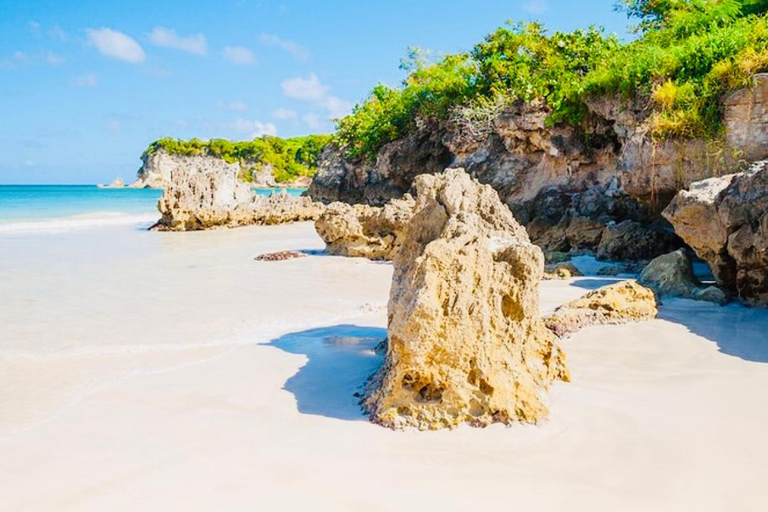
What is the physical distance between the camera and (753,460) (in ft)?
10.8

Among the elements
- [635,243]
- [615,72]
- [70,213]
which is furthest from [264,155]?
[635,243]

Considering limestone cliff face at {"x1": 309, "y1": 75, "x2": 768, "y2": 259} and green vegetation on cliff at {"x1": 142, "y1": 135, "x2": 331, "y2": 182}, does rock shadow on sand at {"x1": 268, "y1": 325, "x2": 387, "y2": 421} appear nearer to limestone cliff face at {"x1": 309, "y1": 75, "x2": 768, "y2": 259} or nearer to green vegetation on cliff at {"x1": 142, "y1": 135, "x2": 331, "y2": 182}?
limestone cliff face at {"x1": 309, "y1": 75, "x2": 768, "y2": 259}

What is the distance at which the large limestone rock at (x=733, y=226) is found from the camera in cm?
689

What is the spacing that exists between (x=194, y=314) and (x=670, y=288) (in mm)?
5697

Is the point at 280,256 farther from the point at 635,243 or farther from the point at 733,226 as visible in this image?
the point at 733,226

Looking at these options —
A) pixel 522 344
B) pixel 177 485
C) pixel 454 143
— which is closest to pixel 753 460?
pixel 522 344

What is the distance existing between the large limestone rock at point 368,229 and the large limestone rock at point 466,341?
25.9ft

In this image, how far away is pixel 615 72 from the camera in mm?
11664

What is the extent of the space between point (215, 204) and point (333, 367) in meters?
20.3

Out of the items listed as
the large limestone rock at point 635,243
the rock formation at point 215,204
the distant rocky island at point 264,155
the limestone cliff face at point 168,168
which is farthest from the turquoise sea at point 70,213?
the distant rocky island at point 264,155

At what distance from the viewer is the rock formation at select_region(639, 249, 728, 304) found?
714cm

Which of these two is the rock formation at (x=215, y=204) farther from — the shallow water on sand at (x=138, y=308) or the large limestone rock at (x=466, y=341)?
the large limestone rock at (x=466, y=341)

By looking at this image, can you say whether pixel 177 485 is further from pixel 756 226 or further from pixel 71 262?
pixel 71 262

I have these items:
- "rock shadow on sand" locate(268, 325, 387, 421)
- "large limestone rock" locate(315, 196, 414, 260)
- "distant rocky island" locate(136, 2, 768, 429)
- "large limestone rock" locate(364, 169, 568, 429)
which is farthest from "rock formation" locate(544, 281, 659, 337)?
"large limestone rock" locate(315, 196, 414, 260)
